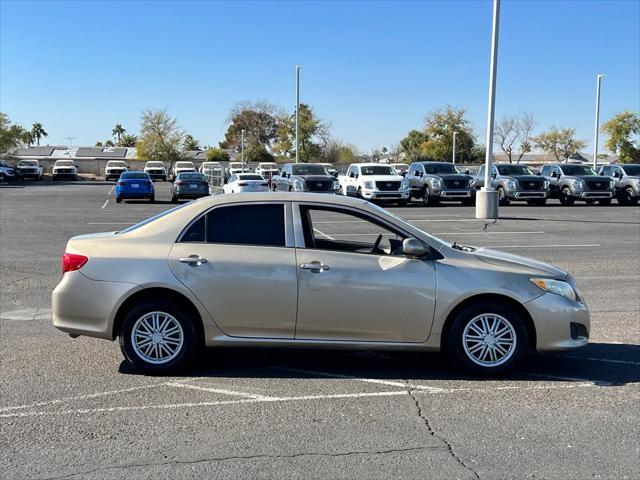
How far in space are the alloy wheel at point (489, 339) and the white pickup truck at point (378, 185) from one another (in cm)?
2362

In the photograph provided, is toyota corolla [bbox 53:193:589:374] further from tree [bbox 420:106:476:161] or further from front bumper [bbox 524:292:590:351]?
tree [bbox 420:106:476:161]

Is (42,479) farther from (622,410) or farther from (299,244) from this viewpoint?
(622,410)

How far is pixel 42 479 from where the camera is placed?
12.8 ft

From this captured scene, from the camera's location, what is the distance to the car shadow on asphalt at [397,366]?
5.91 meters

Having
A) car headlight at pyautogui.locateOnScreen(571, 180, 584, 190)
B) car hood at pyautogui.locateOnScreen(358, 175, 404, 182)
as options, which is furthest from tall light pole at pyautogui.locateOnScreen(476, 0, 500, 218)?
car headlight at pyautogui.locateOnScreen(571, 180, 584, 190)

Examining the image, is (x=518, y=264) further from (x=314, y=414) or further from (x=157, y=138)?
(x=157, y=138)

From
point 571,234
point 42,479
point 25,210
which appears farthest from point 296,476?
point 25,210

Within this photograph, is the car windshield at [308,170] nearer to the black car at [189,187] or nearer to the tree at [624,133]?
the black car at [189,187]

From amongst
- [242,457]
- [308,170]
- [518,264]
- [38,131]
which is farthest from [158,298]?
[38,131]

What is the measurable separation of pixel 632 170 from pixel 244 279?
30649 mm

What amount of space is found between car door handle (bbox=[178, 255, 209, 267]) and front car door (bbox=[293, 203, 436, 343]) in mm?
819

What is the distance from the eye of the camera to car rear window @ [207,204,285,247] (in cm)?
591

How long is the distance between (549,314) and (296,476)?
2.88 m

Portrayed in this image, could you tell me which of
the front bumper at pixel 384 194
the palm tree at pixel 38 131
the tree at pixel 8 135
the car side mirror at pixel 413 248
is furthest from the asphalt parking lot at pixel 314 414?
the palm tree at pixel 38 131
